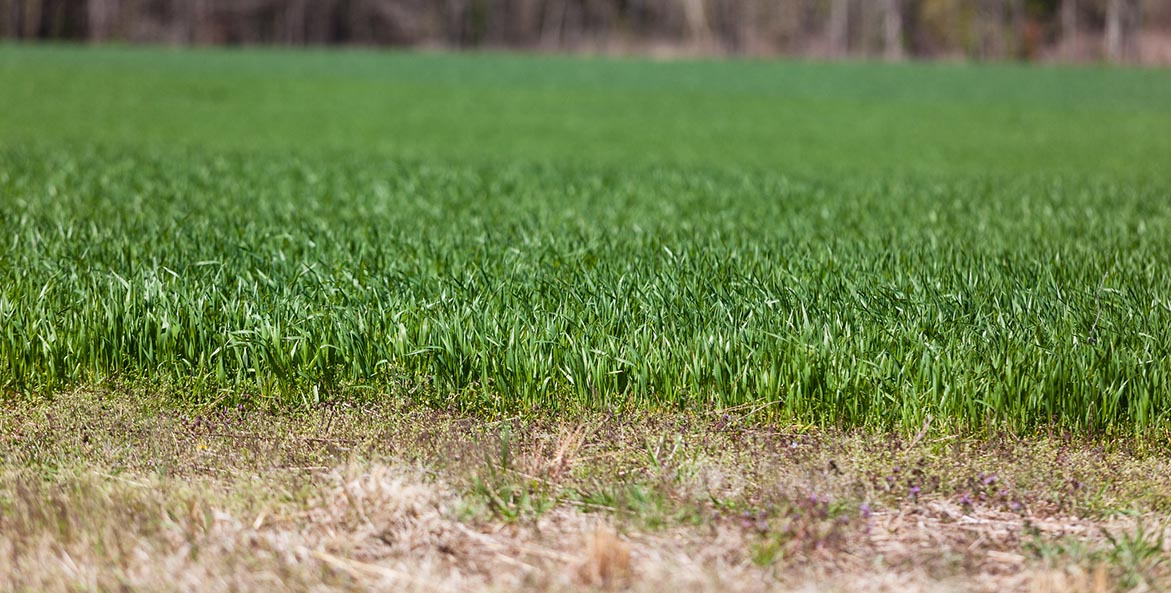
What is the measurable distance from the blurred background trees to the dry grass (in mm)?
55953

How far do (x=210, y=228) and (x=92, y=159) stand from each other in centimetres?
533

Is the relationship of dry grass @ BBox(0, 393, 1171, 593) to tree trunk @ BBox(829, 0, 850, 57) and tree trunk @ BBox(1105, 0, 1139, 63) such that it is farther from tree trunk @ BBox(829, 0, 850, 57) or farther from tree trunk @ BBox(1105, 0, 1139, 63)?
tree trunk @ BBox(829, 0, 850, 57)

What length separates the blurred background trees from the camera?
60156 millimetres

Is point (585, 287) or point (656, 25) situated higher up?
point (656, 25)

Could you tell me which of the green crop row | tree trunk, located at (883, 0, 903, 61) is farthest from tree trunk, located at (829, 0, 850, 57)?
the green crop row

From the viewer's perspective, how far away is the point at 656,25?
78625 mm

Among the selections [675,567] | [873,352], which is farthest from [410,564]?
[873,352]

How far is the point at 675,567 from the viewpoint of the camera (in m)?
2.71

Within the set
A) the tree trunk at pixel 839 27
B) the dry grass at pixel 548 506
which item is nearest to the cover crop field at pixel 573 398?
the dry grass at pixel 548 506

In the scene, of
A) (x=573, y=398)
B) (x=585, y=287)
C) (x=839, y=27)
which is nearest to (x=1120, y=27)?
(x=839, y=27)

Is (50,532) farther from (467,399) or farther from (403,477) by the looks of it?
(467,399)

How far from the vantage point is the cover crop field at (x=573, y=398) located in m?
2.77

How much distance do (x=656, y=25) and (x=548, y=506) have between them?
79.1m

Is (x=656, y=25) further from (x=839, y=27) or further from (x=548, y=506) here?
(x=548, y=506)
